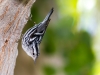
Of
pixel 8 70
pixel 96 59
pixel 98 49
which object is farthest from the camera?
pixel 98 49

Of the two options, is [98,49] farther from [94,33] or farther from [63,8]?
[63,8]

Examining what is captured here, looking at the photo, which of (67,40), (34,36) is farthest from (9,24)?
(67,40)

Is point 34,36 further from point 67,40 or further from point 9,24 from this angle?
point 67,40

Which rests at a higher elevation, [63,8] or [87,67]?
[63,8]

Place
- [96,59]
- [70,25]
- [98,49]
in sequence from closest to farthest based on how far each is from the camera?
[70,25], [96,59], [98,49]

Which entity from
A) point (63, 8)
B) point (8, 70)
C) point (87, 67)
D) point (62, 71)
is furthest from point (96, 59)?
point (8, 70)
